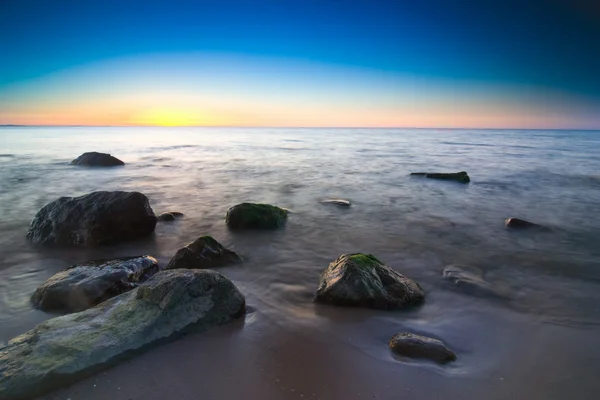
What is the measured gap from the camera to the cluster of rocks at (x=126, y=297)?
3158 mm

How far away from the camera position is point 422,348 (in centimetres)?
358

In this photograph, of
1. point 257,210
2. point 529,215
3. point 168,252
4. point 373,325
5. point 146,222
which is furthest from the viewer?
point 529,215

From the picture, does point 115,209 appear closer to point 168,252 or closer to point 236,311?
point 168,252

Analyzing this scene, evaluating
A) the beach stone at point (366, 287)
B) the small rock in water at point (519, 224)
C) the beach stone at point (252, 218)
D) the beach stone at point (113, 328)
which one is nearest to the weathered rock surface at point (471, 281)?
the beach stone at point (366, 287)

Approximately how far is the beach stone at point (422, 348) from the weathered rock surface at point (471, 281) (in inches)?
69.4

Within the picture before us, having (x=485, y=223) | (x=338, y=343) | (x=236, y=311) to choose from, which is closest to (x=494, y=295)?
(x=338, y=343)

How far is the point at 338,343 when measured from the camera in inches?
150

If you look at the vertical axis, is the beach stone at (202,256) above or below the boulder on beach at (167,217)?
above

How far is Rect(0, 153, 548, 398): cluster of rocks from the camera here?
3.16 m

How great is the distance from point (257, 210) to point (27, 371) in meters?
5.55

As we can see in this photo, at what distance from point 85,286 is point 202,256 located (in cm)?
163

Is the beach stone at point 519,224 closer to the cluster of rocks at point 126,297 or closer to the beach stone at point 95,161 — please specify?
the cluster of rocks at point 126,297

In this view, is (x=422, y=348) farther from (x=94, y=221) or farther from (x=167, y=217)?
(x=167, y=217)

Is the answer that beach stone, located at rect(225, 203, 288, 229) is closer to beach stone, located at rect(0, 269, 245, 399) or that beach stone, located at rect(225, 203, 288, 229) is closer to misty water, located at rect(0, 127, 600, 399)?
misty water, located at rect(0, 127, 600, 399)
